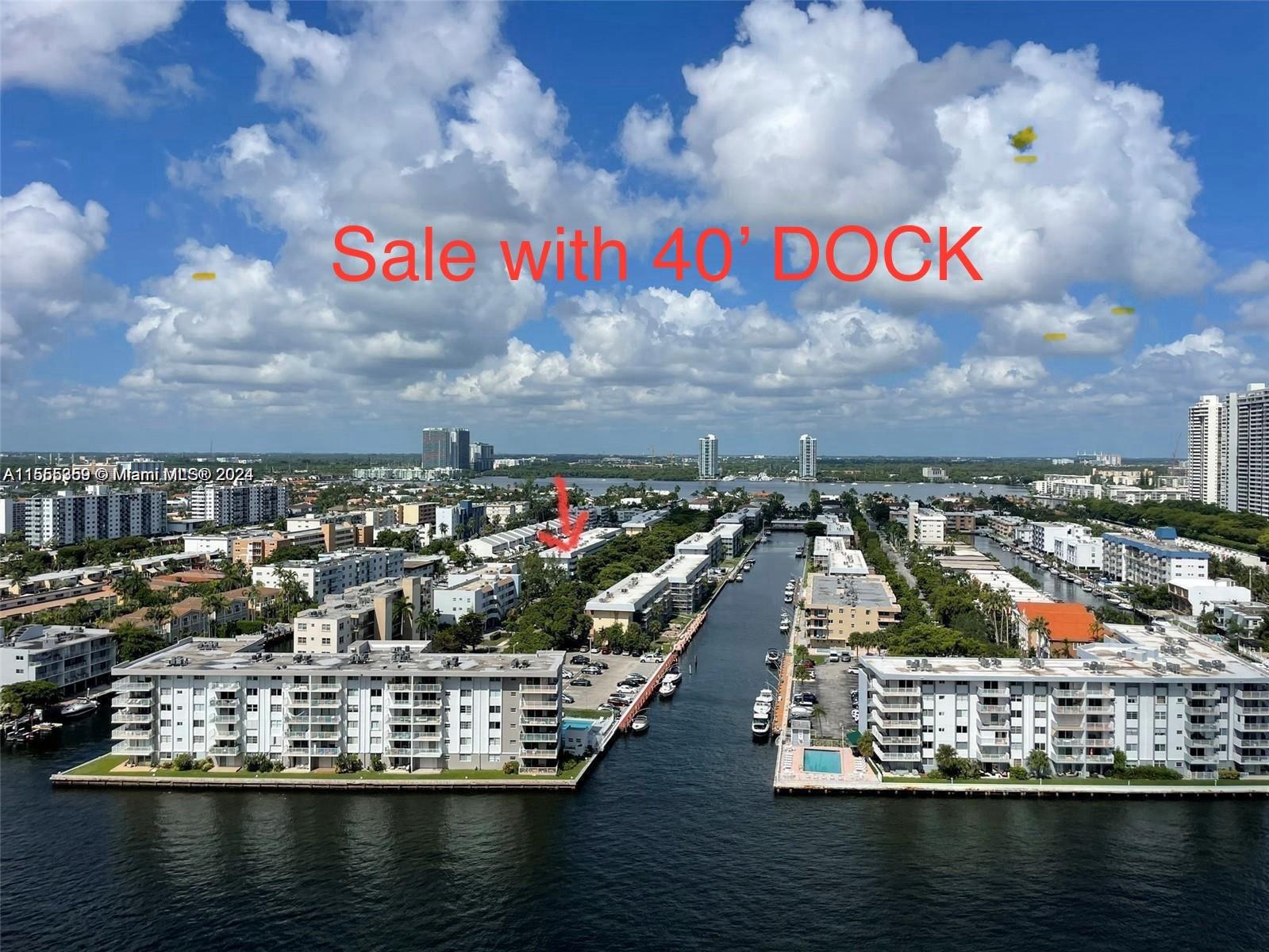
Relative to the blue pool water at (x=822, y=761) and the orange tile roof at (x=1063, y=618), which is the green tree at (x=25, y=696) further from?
the orange tile roof at (x=1063, y=618)

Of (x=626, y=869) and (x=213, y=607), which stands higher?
(x=213, y=607)

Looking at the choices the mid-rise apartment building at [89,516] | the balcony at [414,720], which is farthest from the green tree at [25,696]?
the mid-rise apartment building at [89,516]

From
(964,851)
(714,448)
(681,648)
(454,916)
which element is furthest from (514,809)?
(714,448)

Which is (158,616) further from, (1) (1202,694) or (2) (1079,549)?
(2) (1079,549)

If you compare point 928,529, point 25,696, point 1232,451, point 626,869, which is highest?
point 1232,451

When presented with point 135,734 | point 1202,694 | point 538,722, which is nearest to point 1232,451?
point 1202,694

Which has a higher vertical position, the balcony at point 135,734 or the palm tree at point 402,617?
the palm tree at point 402,617

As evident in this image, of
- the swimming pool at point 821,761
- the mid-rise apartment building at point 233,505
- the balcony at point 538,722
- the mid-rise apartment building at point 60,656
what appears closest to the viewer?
the balcony at point 538,722
